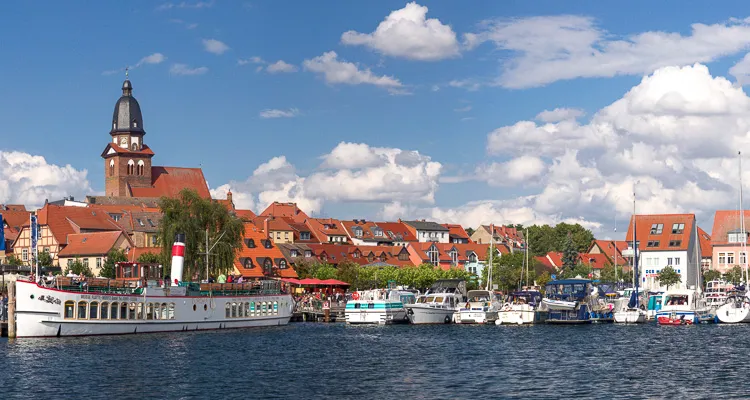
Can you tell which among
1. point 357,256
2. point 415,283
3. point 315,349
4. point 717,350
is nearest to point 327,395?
point 315,349

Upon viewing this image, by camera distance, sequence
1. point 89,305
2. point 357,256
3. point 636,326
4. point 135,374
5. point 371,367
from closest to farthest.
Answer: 1. point 135,374
2. point 371,367
3. point 89,305
4. point 636,326
5. point 357,256

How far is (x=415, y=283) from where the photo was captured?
14188 centimetres

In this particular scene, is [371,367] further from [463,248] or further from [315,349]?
[463,248]

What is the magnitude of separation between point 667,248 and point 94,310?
94.3m

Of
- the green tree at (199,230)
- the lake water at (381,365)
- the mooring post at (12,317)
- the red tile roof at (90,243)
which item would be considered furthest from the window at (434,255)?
A: the mooring post at (12,317)

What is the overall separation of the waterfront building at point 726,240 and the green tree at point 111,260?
82.5 metres

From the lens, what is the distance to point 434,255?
600 feet

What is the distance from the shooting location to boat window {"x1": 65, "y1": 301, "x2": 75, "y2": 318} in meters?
71.1

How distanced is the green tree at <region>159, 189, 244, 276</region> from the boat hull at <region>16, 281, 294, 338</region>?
388 inches

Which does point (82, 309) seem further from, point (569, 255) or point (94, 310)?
point (569, 255)

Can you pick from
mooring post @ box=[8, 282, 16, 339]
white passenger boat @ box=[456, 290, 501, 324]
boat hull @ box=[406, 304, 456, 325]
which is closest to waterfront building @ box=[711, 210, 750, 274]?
white passenger boat @ box=[456, 290, 501, 324]

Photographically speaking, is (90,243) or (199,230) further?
(90,243)

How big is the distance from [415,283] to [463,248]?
4995 centimetres

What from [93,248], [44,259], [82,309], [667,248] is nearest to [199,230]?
[82,309]
